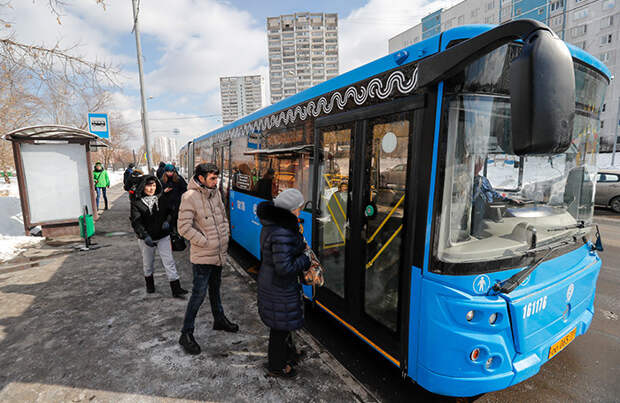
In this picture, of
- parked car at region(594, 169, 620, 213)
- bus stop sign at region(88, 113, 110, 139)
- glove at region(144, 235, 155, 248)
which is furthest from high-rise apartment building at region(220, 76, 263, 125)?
glove at region(144, 235, 155, 248)

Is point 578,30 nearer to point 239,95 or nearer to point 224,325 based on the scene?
point 239,95

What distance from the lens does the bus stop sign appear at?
1115cm

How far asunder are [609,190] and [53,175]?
62.7ft

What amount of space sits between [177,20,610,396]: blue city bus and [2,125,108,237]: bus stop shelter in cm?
806

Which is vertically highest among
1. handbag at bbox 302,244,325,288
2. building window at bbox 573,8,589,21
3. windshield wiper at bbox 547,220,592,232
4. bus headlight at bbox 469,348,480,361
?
building window at bbox 573,8,589,21

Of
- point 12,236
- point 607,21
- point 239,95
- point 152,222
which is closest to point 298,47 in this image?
point 239,95

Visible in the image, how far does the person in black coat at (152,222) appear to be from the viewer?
4.45 meters

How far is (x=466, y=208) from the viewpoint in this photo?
231 centimetres

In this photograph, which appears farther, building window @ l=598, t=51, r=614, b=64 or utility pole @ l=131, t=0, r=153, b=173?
building window @ l=598, t=51, r=614, b=64

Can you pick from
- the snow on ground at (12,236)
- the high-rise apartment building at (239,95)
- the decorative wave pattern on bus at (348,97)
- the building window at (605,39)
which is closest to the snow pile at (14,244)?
the snow on ground at (12,236)

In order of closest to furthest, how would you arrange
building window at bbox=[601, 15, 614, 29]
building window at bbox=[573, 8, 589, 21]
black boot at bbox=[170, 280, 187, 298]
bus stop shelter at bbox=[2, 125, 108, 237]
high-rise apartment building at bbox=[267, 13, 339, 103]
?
black boot at bbox=[170, 280, 187, 298] < bus stop shelter at bbox=[2, 125, 108, 237] < building window at bbox=[601, 15, 614, 29] < building window at bbox=[573, 8, 589, 21] < high-rise apartment building at bbox=[267, 13, 339, 103]

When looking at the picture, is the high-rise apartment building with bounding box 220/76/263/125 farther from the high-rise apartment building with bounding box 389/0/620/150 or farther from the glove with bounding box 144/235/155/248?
the glove with bounding box 144/235/155/248

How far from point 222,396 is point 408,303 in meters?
1.80

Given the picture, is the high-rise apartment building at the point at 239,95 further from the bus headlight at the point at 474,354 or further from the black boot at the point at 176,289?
the bus headlight at the point at 474,354
